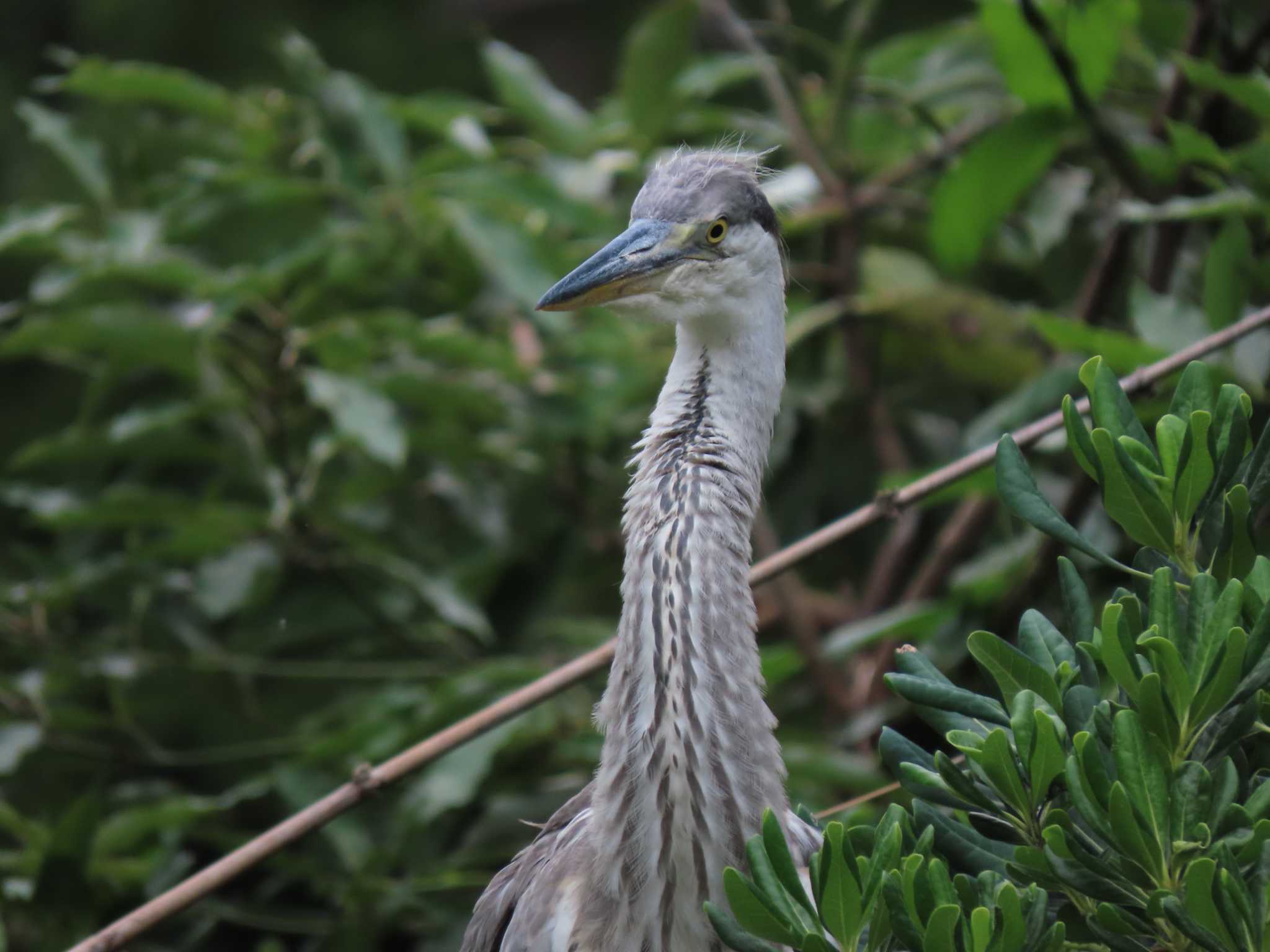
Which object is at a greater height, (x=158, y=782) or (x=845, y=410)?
(x=845, y=410)

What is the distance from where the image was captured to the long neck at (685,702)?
1.67 metres

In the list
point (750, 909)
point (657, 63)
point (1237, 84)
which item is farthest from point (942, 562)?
point (750, 909)

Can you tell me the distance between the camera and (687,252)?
1953 mm

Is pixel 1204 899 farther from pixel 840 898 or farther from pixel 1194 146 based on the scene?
pixel 1194 146

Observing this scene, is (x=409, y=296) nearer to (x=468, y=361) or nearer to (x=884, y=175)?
(x=468, y=361)

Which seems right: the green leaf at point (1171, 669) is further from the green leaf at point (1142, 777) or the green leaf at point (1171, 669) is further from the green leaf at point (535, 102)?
the green leaf at point (535, 102)

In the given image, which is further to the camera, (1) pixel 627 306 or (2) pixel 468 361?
(2) pixel 468 361

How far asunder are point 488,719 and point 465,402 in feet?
4.37

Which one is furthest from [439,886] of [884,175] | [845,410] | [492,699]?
[884,175]

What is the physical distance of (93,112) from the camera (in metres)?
3.82

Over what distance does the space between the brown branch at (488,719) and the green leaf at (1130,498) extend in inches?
23.8

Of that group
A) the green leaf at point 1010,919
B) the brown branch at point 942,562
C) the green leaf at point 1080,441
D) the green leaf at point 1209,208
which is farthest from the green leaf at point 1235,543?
the brown branch at point 942,562

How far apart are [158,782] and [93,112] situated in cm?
187

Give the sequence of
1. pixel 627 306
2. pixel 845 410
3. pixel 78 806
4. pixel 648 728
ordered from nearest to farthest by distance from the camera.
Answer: pixel 648 728
pixel 627 306
pixel 78 806
pixel 845 410
